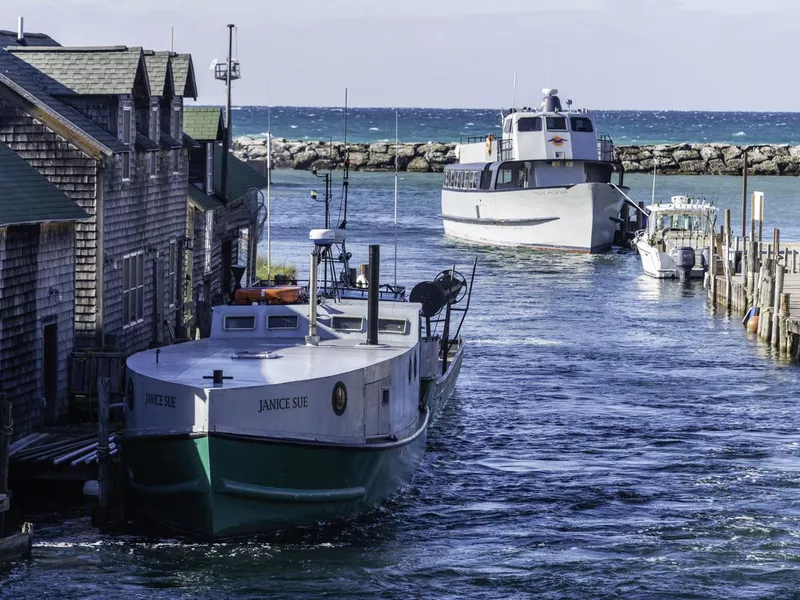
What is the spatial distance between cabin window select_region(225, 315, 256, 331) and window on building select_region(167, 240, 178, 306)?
8.66 meters

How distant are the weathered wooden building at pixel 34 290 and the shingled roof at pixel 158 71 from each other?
20.5 ft

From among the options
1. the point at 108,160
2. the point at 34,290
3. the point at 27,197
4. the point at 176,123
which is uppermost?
the point at 176,123

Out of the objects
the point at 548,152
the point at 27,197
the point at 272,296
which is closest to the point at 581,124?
the point at 548,152

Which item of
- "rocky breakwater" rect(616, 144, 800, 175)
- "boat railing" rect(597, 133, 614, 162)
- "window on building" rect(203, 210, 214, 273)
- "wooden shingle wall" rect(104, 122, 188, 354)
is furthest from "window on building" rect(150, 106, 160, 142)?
"rocky breakwater" rect(616, 144, 800, 175)

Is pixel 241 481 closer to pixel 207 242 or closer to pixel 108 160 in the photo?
pixel 108 160

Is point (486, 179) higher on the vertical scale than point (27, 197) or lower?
lower

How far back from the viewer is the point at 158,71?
108 feet

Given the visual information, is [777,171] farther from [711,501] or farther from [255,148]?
[711,501]

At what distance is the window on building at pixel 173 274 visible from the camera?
34.0m

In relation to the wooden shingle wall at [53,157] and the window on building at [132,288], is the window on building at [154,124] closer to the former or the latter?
the window on building at [132,288]

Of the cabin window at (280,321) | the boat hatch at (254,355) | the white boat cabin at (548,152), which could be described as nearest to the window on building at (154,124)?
the cabin window at (280,321)

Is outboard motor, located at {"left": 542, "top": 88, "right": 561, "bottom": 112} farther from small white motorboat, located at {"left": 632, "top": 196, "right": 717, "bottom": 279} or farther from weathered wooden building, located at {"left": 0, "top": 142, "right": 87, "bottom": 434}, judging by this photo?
weathered wooden building, located at {"left": 0, "top": 142, "right": 87, "bottom": 434}

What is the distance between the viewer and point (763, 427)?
31391 mm

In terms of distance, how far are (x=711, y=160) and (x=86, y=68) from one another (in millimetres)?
115119
